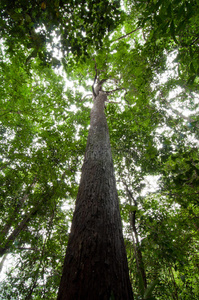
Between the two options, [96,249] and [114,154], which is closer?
[96,249]

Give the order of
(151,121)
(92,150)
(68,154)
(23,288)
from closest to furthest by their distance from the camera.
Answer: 1. (92,150)
2. (23,288)
3. (68,154)
4. (151,121)

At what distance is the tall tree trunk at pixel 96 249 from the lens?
0.92m

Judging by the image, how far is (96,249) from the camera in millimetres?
1130

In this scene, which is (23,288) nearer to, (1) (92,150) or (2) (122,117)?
(1) (92,150)

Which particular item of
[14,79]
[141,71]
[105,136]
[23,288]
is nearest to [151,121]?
[141,71]

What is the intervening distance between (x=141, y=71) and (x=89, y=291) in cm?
481

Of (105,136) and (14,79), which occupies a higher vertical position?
(14,79)

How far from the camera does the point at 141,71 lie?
13.6 feet

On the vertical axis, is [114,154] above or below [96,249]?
above

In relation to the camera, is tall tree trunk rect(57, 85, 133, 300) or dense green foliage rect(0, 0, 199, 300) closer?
tall tree trunk rect(57, 85, 133, 300)

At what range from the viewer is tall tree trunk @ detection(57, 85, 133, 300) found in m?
0.92

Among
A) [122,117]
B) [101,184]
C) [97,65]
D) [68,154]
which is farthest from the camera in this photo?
[122,117]

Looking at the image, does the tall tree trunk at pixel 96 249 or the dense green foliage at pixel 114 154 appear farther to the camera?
the dense green foliage at pixel 114 154

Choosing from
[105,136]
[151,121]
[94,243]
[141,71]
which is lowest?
[94,243]
